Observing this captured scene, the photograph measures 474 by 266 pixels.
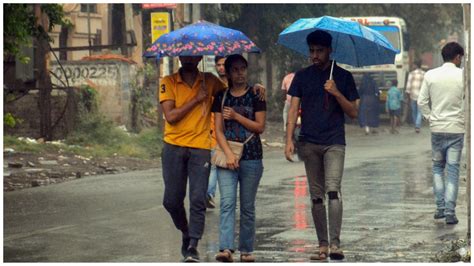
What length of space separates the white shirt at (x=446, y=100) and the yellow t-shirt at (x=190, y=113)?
10.5ft

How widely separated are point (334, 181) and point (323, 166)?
21 cm

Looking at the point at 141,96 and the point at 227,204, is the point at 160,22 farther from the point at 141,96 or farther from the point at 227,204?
the point at 227,204

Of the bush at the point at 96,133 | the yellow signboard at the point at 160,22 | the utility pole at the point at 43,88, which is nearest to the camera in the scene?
the bush at the point at 96,133

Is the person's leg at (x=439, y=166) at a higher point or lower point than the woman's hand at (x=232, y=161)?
lower

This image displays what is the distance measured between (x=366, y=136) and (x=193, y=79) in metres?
22.0

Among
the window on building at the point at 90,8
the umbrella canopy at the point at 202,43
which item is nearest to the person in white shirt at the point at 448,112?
the umbrella canopy at the point at 202,43

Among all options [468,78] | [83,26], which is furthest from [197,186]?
[83,26]

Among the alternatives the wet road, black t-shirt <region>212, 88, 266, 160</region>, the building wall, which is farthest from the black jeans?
the building wall

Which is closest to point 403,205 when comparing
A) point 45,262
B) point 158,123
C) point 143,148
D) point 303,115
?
point 303,115

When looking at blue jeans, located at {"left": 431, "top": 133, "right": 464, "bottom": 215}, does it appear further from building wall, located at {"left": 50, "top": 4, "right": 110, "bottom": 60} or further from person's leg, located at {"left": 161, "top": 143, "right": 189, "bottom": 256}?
building wall, located at {"left": 50, "top": 4, "right": 110, "bottom": 60}

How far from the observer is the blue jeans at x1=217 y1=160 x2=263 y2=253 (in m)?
9.50

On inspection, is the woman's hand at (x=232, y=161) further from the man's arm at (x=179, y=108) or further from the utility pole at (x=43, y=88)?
the utility pole at (x=43, y=88)

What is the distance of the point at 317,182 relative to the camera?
9.79m

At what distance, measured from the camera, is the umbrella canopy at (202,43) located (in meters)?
9.50
